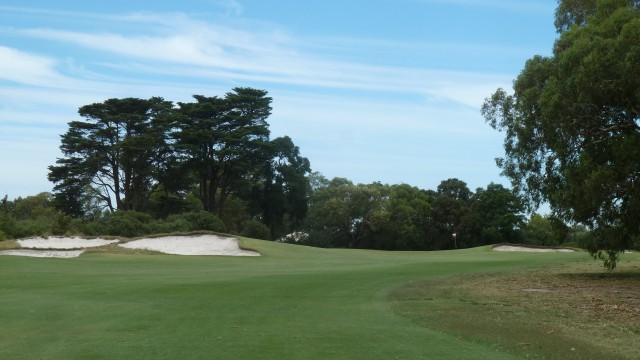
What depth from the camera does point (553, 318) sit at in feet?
48.2

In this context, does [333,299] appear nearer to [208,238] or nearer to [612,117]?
[612,117]

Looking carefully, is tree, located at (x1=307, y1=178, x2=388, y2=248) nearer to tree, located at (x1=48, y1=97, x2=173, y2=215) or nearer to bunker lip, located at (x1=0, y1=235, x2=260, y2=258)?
tree, located at (x1=48, y1=97, x2=173, y2=215)

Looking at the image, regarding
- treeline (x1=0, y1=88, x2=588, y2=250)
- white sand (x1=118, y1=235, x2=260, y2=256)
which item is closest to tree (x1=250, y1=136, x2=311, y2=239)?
treeline (x1=0, y1=88, x2=588, y2=250)

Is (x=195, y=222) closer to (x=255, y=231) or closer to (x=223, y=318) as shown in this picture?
(x=255, y=231)

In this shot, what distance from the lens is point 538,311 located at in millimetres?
15906

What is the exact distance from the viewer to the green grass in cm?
1059

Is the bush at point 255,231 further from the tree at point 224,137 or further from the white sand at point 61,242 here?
the white sand at point 61,242

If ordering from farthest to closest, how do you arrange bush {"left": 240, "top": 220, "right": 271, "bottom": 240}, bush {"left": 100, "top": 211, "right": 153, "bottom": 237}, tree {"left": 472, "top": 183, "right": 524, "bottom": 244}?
tree {"left": 472, "top": 183, "right": 524, "bottom": 244} → bush {"left": 240, "top": 220, "right": 271, "bottom": 240} → bush {"left": 100, "top": 211, "right": 153, "bottom": 237}

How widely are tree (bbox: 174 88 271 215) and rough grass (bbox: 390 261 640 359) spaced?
52194 mm

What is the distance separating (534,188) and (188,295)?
1496 cm

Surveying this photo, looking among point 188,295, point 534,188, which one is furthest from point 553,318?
point 534,188

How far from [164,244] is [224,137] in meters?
32.4

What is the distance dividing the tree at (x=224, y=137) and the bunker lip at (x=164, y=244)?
29689 mm

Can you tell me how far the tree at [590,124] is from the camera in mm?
20047
